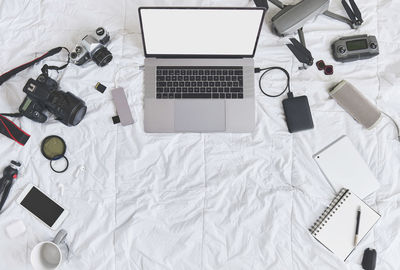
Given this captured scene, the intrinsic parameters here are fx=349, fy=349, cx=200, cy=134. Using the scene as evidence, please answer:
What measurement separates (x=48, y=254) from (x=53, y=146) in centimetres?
33

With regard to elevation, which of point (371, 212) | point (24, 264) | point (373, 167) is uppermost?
point (373, 167)

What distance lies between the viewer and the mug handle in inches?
40.7

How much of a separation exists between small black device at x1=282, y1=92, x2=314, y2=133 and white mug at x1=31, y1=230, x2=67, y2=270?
777 mm

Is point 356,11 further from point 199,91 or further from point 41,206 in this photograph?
point 41,206

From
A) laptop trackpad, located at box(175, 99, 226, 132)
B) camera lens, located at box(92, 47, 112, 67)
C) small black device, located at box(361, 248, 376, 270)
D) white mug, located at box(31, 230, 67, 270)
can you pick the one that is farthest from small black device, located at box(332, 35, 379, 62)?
white mug, located at box(31, 230, 67, 270)

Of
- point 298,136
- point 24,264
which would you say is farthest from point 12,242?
point 298,136

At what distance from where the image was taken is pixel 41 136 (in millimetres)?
1111

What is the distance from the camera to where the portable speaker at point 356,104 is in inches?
43.5

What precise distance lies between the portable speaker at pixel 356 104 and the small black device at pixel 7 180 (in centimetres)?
103

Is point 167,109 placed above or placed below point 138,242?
above

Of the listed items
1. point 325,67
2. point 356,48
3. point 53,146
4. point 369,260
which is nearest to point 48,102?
point 53,146

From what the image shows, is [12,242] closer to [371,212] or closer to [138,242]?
[138,242]

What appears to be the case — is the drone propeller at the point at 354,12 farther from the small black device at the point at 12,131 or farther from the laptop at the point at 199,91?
the small black device at the point at 12,131

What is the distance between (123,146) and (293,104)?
56cm
